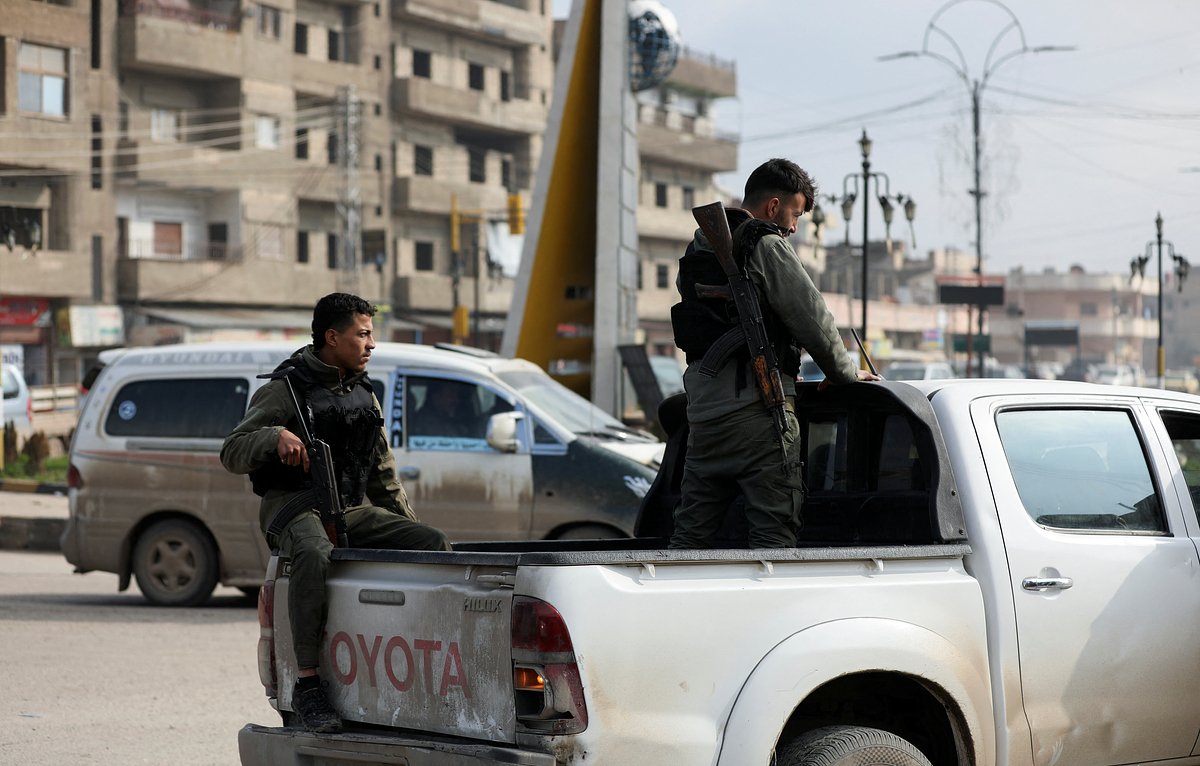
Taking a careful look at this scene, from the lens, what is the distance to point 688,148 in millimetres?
71938

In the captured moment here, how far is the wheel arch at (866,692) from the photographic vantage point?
3805mm

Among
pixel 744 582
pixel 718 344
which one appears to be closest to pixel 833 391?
pixel 718 344

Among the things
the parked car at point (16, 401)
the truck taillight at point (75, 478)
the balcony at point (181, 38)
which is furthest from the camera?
the balcony at point (181, 38)

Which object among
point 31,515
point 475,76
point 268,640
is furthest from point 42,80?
point 268,640

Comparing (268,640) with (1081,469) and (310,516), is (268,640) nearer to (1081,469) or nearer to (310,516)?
(310,516)

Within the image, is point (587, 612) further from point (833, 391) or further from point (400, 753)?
point (833, 391)

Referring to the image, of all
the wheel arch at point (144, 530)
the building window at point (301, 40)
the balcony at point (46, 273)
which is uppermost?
the building window at point (301, 40)

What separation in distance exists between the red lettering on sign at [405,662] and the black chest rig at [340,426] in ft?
3.42

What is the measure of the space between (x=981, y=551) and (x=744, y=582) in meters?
0.88

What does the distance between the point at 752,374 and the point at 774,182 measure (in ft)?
2.22

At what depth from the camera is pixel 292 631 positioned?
4.41 m

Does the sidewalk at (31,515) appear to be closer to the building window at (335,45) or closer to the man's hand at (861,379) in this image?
the man's hand at (861,379)

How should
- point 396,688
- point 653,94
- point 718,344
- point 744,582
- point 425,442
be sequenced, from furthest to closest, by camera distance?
point 653,94 < point 425,442 < point 718,344 < point 396,688 < point 744,582

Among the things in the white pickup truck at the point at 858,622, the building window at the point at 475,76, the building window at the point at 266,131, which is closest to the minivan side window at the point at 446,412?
the white pickup truck at the point at 858,622
